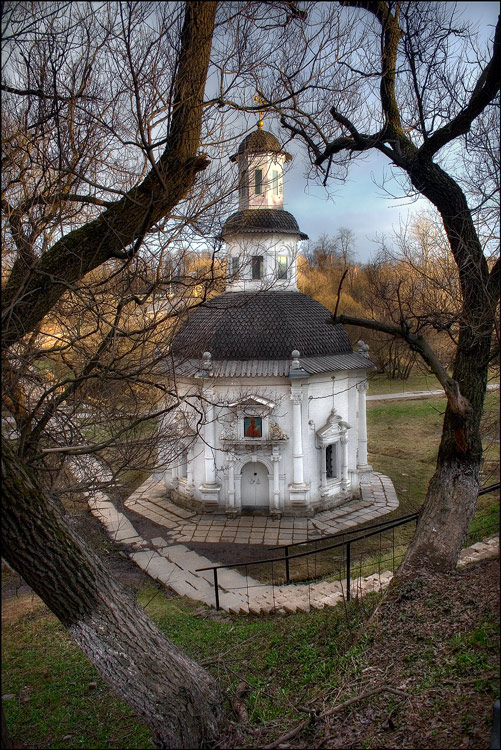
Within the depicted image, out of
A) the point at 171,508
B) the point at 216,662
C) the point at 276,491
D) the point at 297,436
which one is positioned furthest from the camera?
the point at 171,508

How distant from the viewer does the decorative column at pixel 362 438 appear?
1617 cm

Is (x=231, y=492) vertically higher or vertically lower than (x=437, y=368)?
lower

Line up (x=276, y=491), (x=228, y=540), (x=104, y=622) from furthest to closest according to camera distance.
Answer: (x=276, y=491), (x=228, y=540), (x=104, y=622)

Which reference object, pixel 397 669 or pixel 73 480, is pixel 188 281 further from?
pixel 397 669

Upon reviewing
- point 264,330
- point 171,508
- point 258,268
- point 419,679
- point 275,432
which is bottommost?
point 171,508

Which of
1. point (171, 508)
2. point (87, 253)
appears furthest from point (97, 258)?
point (171, 508)

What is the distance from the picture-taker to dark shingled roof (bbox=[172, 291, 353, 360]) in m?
14.9

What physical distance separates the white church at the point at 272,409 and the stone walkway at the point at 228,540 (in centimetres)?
67

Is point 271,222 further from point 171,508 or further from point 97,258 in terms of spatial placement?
point 97,258

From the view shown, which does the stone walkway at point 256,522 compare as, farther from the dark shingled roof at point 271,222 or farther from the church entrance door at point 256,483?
the dark shingled roof at point 271,222

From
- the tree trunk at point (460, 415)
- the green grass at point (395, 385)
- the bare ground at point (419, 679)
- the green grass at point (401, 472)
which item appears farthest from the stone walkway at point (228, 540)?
the green grass at point (395, 385)

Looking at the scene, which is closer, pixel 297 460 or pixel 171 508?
pixel 297 460

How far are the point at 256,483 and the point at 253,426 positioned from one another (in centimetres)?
172

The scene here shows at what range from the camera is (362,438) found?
16.3 metres
